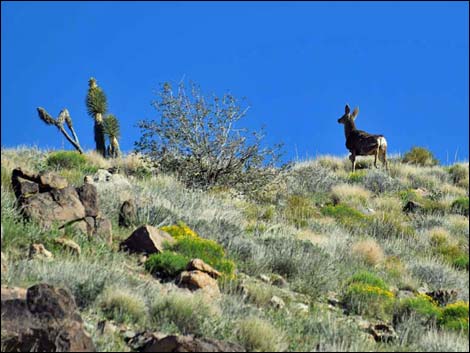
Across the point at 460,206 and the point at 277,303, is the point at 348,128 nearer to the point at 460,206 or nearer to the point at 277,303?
the point at 460,206

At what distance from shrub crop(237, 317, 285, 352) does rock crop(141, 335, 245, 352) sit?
0.55 m

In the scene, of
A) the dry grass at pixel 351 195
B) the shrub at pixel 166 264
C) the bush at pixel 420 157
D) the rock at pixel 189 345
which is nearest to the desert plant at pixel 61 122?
the dry grass at pixel 351 195

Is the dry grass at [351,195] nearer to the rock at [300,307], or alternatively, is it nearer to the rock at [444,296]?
the rock at [444,296]

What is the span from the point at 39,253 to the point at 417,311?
445 cm

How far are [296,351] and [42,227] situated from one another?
12.4 feet

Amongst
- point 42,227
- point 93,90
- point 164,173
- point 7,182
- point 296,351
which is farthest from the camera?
point 93,90

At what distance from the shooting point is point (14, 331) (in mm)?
7605

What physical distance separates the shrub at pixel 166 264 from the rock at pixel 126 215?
1.94 m

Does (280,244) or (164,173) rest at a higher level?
(164,173)

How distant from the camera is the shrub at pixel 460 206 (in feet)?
65.3

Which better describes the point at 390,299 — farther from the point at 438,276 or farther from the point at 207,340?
the point at 207,340

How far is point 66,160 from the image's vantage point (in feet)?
62.9

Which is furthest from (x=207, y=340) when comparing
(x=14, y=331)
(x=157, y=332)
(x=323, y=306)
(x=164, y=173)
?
(x=164, y=173)

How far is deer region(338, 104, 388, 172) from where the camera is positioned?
23734mm
